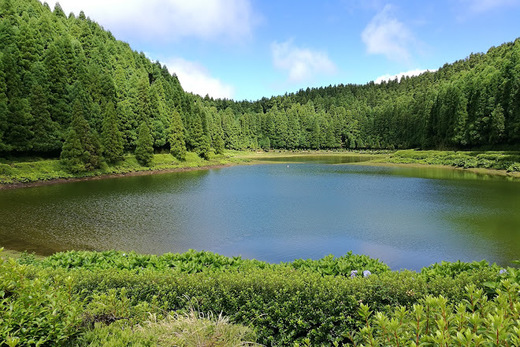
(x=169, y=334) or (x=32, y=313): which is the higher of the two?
(x=32, y=313)

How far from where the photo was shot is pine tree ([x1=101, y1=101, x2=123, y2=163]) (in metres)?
42.8

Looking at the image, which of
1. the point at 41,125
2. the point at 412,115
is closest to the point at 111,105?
the point at 41,125

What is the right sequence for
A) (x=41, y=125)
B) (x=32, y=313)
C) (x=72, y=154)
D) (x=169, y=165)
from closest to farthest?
1. (x=32, y=313)
2. (x=41, y=125)
3. (x=72, y=154)
4. (x=169, y=165)

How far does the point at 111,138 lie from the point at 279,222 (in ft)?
111

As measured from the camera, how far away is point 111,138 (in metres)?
43.1

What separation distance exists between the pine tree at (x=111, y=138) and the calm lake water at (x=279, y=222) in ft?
45.0

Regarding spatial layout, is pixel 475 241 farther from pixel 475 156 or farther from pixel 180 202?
pixel 475 156

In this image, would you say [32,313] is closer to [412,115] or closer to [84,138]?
[84,138]

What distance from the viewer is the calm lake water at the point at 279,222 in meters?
13.5

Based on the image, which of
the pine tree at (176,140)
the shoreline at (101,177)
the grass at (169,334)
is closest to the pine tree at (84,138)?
the shoreline at (101,177)

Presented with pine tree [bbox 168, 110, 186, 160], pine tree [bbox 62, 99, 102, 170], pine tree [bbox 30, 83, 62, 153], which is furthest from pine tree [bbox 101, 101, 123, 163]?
pine tree [bbox 168, 110, 186, 160]

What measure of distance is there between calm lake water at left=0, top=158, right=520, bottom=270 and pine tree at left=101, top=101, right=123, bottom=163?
1372cm

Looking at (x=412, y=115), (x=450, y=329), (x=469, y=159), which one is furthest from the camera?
(x=412, y=115)

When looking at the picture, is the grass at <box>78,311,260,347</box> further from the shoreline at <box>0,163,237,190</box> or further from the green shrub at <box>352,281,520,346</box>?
the shoreline at <box>0,163,237,190</box>
